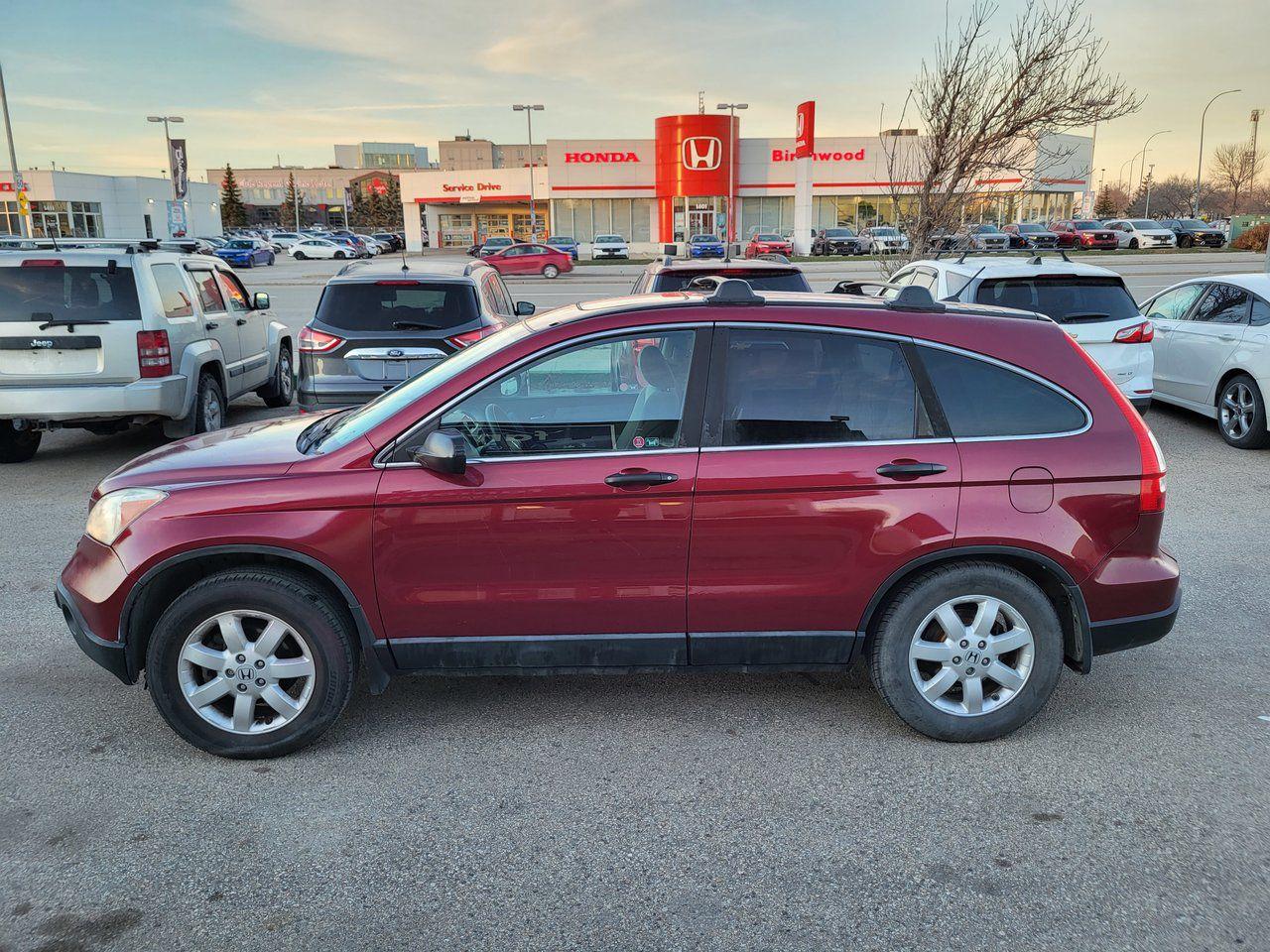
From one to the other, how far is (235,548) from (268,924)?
53.2 inches

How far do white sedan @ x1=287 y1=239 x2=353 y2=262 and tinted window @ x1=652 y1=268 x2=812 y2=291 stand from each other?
54.0m

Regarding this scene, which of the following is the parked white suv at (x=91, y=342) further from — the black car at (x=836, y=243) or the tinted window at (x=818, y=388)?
the black car at (x=836, y=243)

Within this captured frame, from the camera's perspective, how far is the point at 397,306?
319 inches

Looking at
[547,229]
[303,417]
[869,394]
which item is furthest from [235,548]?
[547,229]

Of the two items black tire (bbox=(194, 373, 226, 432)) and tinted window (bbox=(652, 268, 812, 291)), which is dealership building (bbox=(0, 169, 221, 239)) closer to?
black tire (bbox=(194, 373, 226, 432))

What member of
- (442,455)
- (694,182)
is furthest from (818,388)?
(694,182)

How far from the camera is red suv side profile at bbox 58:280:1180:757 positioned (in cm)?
361

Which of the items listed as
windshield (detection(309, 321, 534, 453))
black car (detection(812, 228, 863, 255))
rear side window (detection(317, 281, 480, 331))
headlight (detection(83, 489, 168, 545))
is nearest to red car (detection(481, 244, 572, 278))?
black car (detection(812, 228, 863, 255))

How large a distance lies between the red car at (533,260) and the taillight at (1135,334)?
32477mm

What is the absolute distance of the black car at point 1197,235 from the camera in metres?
48.1

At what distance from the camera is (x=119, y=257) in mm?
7973

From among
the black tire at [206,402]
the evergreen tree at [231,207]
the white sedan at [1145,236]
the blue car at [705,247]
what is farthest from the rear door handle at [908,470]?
the evergreen tree at [231,207]

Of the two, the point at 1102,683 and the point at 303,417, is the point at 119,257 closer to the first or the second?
the point at 303,417

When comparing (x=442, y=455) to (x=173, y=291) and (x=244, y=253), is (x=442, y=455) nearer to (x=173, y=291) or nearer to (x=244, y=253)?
(x=173, y=291)
